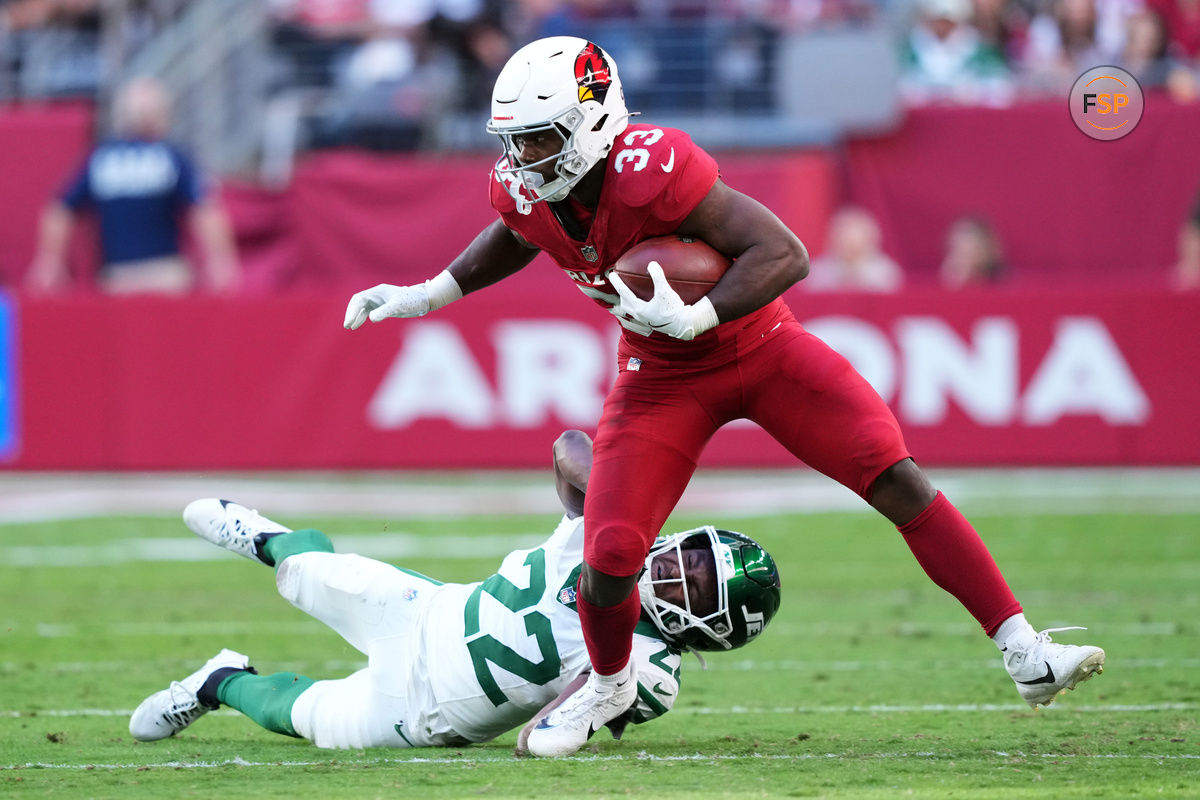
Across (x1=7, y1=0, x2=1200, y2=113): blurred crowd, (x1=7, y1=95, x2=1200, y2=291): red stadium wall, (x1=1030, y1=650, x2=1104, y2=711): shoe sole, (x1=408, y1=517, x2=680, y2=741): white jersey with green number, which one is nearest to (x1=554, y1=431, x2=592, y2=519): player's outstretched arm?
(x1=408, y1=517, x2=680, y2=741): white jersey with green number

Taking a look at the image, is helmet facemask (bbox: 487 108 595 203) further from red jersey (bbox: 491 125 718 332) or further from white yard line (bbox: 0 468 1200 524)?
white yard line (bbox: 0 468 1200 524)

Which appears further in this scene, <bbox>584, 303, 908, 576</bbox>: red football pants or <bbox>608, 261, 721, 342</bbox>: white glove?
<bbox>584, 303, 908, 576</bbox>: red football pants

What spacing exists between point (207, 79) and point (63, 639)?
8.33m

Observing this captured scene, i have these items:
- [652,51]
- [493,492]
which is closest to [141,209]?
[493,492]

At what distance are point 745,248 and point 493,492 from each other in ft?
20.3

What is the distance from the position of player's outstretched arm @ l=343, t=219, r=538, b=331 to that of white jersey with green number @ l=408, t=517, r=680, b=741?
31.1 inches

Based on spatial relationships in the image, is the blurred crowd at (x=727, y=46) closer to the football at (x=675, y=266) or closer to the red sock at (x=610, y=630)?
the football at (x=675, y=266)

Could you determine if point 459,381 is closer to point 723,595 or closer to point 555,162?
point 555,162

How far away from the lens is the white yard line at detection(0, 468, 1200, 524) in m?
9.17

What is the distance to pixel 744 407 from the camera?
4.09 meters

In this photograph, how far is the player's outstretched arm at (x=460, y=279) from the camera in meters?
4.42

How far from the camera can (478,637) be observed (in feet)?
13.1

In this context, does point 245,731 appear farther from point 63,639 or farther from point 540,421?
point 540,421

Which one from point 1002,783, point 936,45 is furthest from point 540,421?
point 1002,783
